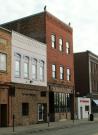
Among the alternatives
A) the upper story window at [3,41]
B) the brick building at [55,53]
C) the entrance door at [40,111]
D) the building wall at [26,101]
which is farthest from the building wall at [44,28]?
the upper story window at [3,41]

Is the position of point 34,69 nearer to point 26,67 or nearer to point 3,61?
point 26,67

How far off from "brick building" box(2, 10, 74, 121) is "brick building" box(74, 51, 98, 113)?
14.0m

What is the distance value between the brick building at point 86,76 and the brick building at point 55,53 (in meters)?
14.0

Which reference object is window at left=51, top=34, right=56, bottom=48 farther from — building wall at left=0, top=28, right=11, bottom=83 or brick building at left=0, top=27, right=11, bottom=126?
brick building at left=0, top=27, right=11, bottom=126

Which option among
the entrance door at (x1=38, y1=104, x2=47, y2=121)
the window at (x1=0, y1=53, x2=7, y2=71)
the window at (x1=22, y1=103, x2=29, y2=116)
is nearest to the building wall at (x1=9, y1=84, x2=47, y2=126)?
the window at (x1=22, y1=103, x2=29, y2=116)

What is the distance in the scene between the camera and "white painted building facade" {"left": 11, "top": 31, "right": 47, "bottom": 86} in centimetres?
3862

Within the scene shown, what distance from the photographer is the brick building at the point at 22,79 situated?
A: 36188mm

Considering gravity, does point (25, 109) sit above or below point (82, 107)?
above

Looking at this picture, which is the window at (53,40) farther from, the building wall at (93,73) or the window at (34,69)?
the building wall at (93,73)

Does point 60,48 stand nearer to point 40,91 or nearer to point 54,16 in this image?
point 54,16

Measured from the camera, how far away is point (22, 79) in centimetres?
3972

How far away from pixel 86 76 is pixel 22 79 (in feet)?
96.6

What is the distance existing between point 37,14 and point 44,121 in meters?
13.2

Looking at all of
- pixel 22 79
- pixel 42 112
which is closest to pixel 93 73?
pixel 42 112
